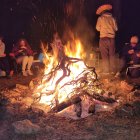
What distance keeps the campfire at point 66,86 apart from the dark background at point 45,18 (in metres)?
6.27

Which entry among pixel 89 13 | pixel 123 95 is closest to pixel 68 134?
pixel 123 95

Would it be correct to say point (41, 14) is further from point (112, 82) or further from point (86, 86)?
point (86, 86)

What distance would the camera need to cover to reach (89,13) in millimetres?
15344

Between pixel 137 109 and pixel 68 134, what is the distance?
5.71ft

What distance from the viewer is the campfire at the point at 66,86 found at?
8047 mm

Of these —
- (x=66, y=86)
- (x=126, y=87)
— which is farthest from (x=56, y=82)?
(x=126, y=87)

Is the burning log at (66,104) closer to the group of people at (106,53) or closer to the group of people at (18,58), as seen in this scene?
the group of people at (106,53)

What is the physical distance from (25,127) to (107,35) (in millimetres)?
5741

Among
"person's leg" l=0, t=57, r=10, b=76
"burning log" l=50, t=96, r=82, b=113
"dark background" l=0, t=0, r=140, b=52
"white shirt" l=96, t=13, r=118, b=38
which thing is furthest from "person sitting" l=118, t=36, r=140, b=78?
"burning log" l=50, t=96, r=82, b=113

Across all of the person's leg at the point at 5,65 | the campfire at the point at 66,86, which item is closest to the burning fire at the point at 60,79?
the campfire at the point at 66,86

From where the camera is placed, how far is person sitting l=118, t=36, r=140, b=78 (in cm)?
1145

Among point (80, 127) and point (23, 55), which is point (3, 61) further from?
point (80, 127)

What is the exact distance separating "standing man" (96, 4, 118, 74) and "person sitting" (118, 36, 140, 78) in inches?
13.9

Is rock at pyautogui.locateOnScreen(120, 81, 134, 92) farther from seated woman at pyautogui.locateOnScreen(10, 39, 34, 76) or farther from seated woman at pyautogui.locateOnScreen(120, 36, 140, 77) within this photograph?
seated woman at pyautogui.locateOnScreen(10, 39, 34, 76)
